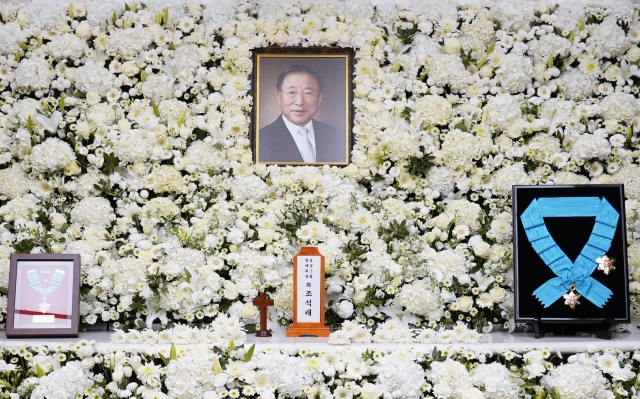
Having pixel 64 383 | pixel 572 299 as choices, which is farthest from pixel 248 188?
pixel 572 299

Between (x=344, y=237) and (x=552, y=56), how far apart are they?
1.35 metres

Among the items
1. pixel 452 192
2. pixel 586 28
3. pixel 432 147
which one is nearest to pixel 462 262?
pixel 452 192

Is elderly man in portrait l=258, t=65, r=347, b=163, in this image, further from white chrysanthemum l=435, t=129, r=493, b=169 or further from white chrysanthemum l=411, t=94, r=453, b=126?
white chrysanthemum l=435, t=129, r=493, b=169

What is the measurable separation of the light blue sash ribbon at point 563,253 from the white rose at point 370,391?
32.3 inches

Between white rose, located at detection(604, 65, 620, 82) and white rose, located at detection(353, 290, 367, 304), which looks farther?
white rose, located at detection(604, 65, 620, 82)

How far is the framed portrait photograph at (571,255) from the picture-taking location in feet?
9.38

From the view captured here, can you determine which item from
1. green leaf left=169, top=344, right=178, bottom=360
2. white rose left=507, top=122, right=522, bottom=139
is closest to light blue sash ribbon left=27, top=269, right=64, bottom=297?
green leaf left=169, top=344, right=178, bottom=360

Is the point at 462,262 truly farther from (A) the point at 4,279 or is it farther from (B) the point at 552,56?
(A) the point at 4,279

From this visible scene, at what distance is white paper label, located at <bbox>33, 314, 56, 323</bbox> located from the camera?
2.87m

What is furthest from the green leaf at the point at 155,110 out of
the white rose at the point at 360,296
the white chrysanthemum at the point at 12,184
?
the white rose at the point at 360,296

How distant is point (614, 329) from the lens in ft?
9.96

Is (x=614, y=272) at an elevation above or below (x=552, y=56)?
below

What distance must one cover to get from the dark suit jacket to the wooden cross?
28.0 inches

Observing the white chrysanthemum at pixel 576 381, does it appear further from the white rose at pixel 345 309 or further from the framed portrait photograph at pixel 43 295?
the framed portrait photograph at pixel 43 295
